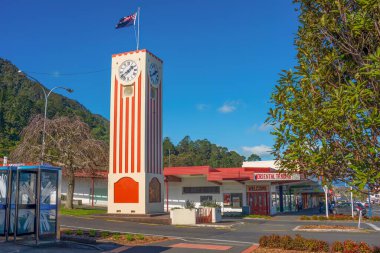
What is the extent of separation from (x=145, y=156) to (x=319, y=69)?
1004 inches

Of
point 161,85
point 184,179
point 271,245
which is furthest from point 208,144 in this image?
point 271,245

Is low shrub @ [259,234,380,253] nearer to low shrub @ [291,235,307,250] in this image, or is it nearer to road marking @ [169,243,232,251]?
low shrub @ [291,235,307,250]

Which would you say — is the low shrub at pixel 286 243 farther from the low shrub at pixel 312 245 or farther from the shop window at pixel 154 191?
the shop window at pixel 154 191

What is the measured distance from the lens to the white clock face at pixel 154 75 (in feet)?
113

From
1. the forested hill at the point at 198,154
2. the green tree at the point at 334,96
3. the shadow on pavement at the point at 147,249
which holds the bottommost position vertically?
the shadow on pavement at the point at 147,249

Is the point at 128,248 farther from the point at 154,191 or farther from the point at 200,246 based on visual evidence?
the point at 154,191

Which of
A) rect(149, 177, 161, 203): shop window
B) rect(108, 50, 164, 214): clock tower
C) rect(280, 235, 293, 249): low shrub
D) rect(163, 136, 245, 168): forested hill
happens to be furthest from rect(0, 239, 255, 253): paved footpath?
rect(163, 136, 245, 168): forested hill

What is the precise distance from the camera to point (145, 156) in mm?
32312

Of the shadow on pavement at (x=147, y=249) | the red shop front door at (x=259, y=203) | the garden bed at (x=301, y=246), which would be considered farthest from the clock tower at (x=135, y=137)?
the garden bed at (x=301, y=246)

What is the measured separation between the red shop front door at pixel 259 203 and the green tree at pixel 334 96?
34210 millimetres

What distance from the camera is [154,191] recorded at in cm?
3350

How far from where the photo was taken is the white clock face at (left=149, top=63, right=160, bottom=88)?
34.4 m

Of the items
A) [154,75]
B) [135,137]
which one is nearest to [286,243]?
[135,137]

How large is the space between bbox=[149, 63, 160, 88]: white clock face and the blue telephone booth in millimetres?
20342
